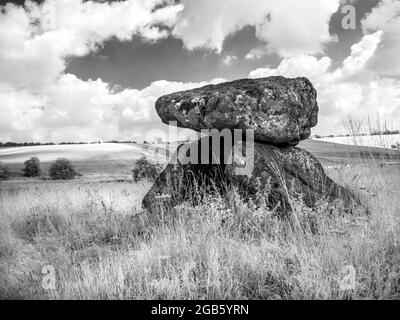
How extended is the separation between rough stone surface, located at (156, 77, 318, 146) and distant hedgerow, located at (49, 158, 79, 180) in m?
21.8

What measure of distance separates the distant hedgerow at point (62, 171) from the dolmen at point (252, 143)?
21.3 metres

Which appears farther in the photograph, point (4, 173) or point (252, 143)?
point (4, 173)

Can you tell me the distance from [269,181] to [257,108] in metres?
1.54

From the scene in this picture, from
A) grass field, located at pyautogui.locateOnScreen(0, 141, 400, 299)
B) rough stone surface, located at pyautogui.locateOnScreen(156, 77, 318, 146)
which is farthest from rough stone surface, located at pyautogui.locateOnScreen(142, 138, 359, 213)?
grass field, located at pyautogui.locateOnScreen(0, 141, 400, 299)

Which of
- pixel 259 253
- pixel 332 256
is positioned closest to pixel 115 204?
pixel 259 253

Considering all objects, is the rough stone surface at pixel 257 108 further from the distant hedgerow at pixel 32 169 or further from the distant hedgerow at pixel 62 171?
the distant hedgerow at pixel 32 169

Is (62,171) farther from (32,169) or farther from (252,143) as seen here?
(252,143)

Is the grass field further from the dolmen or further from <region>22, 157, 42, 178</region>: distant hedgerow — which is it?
<region>22, 157, 42, 178</region>: distant hedgerow

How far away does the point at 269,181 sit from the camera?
234 inches

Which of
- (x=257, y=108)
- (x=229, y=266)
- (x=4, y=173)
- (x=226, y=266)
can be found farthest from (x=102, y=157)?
(x=226, y=266)

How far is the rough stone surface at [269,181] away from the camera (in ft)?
20.3

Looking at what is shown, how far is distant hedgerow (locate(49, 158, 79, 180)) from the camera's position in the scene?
27078mm

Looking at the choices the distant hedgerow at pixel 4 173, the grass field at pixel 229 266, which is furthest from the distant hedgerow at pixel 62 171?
the grass field at pixel 229 266
